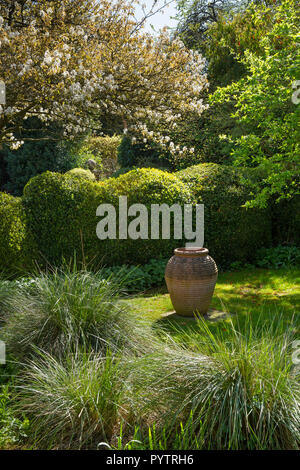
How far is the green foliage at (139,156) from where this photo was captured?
1292cm

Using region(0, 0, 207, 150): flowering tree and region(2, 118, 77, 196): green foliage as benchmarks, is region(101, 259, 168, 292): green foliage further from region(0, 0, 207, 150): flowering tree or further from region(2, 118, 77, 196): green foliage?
region(2, 118, 77, 196): green foliage

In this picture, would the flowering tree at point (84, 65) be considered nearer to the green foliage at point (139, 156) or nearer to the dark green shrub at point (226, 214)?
the dark green shrub at point (226, 214)

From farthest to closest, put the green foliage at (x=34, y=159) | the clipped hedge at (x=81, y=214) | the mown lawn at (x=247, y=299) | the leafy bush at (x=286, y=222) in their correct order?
1. the green foliage at (x=34, y=159)
2. the leafy bush at (x=286, y=222)
3. the clipped hedge at (x=81, y=214)
4. the mown lawn at (x=247, y=299)

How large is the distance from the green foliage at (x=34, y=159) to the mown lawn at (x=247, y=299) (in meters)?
9.16

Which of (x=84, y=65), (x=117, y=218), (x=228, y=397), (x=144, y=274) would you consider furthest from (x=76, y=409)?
(x=84, y=65)

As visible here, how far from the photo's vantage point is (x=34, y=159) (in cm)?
1504

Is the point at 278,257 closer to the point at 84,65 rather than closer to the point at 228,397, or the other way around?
the point at 84,65

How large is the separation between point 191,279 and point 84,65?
11.4ft

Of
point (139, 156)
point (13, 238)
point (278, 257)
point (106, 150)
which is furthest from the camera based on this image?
point (106, 150)

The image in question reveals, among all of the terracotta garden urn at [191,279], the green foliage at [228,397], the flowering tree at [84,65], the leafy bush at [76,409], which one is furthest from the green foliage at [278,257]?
the leafy bush at [76,409]

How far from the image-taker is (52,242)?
698 centimetres

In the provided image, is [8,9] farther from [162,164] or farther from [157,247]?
[162,164]

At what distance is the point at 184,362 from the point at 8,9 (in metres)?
6.28
